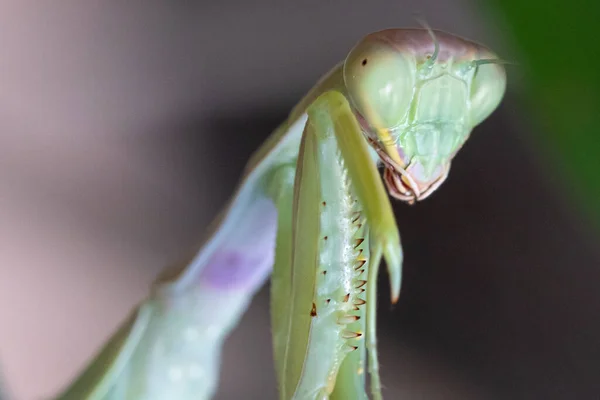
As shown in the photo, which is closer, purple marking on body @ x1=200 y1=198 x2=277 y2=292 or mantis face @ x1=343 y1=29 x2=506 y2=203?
mantis face @ x1=343 y1=29 x2=506 y2=203

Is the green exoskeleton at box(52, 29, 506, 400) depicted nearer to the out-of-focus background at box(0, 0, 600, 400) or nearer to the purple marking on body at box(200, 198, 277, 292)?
the purple marking on body at box(200, 198, 277, 292)

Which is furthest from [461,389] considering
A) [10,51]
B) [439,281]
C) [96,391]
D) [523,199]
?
[10,51]

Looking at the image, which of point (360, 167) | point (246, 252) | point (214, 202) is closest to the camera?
point (360, 167)

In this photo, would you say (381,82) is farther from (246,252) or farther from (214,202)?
(214,202)

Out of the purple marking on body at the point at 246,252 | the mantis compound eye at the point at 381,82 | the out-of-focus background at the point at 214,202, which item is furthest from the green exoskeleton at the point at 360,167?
the out-of-focus background at the point at 214,202

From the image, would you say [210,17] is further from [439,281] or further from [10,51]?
[439,281]

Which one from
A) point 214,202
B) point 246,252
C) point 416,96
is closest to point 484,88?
point 416,96

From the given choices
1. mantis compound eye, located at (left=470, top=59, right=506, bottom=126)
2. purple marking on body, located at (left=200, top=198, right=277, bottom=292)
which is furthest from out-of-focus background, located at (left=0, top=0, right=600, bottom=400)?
mantis compound eye, located at (left=470, top=59, right=506, bottom=126)

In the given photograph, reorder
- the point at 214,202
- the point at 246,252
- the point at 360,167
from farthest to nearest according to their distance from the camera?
the point at 214,202
the point at 246,252
the point at 360,167
